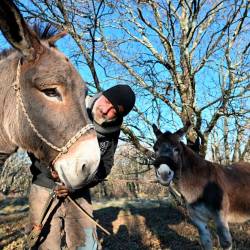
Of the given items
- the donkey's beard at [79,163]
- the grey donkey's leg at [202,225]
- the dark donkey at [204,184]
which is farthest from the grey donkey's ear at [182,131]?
the donkey's beard at [79,163]

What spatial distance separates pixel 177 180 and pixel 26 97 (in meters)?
4.68

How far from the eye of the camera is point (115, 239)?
7.15 meters

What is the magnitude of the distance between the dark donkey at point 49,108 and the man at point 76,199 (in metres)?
0.75

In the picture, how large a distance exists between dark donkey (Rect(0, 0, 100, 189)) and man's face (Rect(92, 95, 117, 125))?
68 centimetres

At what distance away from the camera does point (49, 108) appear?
7.34 ft

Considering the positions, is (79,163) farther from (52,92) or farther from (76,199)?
(76,199)

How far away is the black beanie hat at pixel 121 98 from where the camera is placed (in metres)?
3.05

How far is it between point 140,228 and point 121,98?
593cm

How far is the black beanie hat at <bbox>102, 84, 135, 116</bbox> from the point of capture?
3.05 metres

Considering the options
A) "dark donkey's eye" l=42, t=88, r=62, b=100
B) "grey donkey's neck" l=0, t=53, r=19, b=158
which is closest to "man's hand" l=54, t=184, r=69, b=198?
"grey donkey's neck" l=0, t=53, r=19, b=158

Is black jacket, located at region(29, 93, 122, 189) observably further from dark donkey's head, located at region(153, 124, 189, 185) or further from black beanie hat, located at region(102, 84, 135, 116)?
dark donkey's head, located at region(153, 124, 189, 185)

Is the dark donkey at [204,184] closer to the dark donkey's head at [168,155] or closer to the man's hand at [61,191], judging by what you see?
the dark donkey's head at [168,155]

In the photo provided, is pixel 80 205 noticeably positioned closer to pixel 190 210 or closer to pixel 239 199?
pixel 190 210

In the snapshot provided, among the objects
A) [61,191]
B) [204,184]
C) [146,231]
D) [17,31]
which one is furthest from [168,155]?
[17,31]
